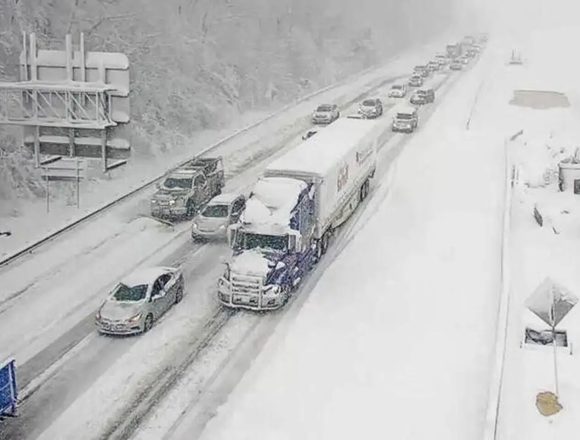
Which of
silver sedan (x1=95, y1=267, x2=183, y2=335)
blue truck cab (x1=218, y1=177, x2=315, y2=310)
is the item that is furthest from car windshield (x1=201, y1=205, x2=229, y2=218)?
silver sedan (x1=95, y1=267, x2=183, y2=335)

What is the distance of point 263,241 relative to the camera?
83.8 feet

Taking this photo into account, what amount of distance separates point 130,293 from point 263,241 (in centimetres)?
436

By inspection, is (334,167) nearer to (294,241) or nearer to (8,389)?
(294,241)

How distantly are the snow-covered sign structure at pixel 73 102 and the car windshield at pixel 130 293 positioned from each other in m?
5.12

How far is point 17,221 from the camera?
110ft

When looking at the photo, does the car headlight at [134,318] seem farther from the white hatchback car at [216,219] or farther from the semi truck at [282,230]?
the white hatchback car at [216,219]

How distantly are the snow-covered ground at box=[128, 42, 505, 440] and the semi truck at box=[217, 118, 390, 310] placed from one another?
105cm

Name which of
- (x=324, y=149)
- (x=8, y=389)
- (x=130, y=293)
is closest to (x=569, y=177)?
(x=324, y=149)

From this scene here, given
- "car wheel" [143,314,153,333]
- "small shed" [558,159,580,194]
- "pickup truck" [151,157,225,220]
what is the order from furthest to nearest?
"small shed" [558,159,580,194] < "pickup truck" [151,157,225,220] < "car wheel" [143,314,153,333]

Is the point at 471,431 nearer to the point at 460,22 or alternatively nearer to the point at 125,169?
the point at 125,169

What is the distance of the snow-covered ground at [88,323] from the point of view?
19.8 metres

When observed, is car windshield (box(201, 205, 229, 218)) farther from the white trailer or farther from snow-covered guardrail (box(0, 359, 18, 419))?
snow-covered guardrail (box(0, 359, 18, 419))

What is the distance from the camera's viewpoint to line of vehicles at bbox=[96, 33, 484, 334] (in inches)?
951

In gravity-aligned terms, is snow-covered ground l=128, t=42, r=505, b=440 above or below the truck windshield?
below
